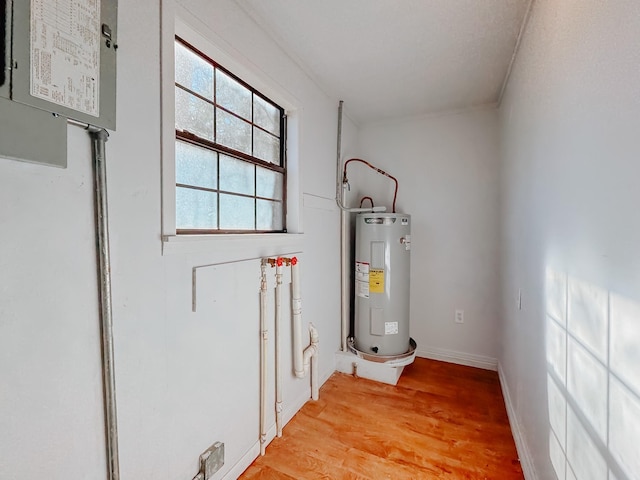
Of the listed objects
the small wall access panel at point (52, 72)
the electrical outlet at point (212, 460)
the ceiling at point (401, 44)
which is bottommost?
the electrical outlet at point (212, 460)

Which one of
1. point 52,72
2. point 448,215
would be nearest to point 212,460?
point 52,72

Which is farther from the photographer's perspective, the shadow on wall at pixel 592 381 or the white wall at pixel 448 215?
the white wall at pixel 448 215

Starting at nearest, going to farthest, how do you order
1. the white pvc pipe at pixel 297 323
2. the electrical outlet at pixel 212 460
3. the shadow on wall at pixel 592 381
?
the shadow on wall at pixel 592 381, the electrical outlet at pixel 212 460, the white pvc pipe at pixel 297 323

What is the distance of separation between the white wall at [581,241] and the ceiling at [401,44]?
0.29 m

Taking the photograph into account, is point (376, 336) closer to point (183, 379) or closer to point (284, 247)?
point (284, 247)

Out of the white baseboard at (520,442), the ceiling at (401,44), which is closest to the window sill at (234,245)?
the ceiling at (401,44)

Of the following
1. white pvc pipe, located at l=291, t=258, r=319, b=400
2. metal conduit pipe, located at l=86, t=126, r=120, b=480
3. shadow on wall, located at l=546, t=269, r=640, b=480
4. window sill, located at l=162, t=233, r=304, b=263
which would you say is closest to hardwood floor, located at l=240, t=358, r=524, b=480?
white pvc pipe, located at l=291, t=258, r=319, b=400

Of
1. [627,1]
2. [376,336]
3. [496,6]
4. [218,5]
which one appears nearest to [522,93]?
[496,6]

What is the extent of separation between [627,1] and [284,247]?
1.62 metres

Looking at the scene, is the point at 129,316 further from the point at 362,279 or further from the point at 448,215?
the point at 448,215

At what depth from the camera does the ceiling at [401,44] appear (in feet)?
4.90

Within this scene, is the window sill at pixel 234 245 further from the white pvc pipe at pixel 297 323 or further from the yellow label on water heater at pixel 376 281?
the yellow label on water heater at pixel 376 281

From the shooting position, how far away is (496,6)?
146cm

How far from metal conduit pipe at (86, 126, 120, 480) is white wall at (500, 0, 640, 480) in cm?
136
